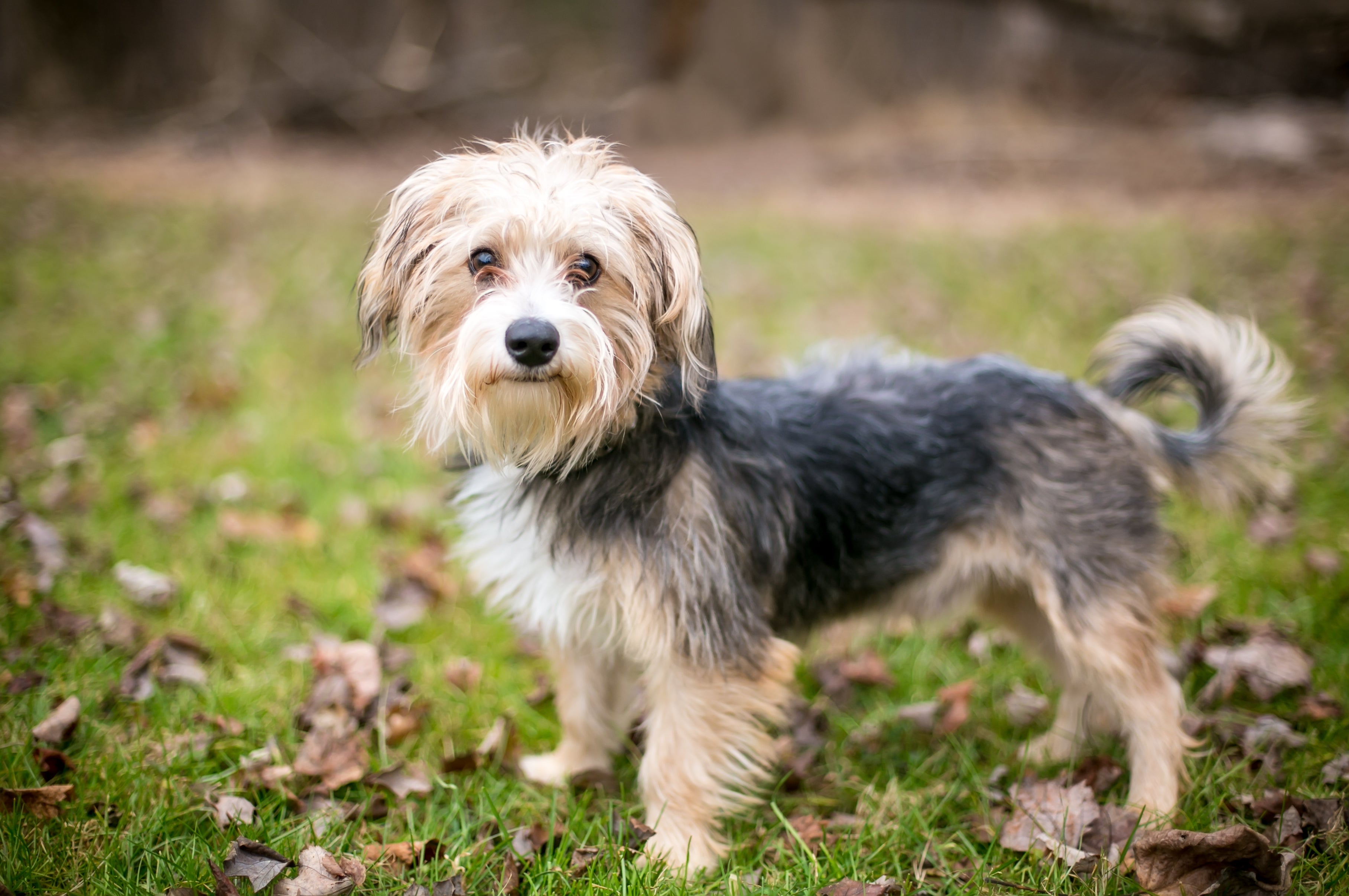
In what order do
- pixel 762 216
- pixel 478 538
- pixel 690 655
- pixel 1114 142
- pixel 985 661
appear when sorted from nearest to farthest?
pixel 690 655
pixel 478 538
pixel 985 661
pixel 762 216
pixel 1114 142

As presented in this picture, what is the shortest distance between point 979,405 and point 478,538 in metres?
1.88

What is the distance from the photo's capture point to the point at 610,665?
3.36 meters

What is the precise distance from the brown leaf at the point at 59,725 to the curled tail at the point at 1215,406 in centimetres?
394

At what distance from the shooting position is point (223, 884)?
243 centimetres

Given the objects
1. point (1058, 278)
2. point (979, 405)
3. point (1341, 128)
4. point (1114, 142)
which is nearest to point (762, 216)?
point (1058, 278)

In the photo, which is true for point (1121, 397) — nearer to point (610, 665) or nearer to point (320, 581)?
point (610, 665)

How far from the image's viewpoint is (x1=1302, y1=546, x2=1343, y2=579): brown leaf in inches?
169

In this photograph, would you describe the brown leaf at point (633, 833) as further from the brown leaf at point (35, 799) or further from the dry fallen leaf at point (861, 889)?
the brown leaf at point (35, 799)

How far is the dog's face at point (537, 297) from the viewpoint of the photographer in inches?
100

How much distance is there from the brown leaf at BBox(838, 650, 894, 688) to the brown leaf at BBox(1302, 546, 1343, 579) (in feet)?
7.23

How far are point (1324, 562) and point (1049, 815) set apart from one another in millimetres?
2514

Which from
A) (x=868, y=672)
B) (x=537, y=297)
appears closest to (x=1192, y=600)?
(x=868, y=672)

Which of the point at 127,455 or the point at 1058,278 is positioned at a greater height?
the point at 1058,278

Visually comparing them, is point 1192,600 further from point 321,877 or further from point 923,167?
point 923,167
